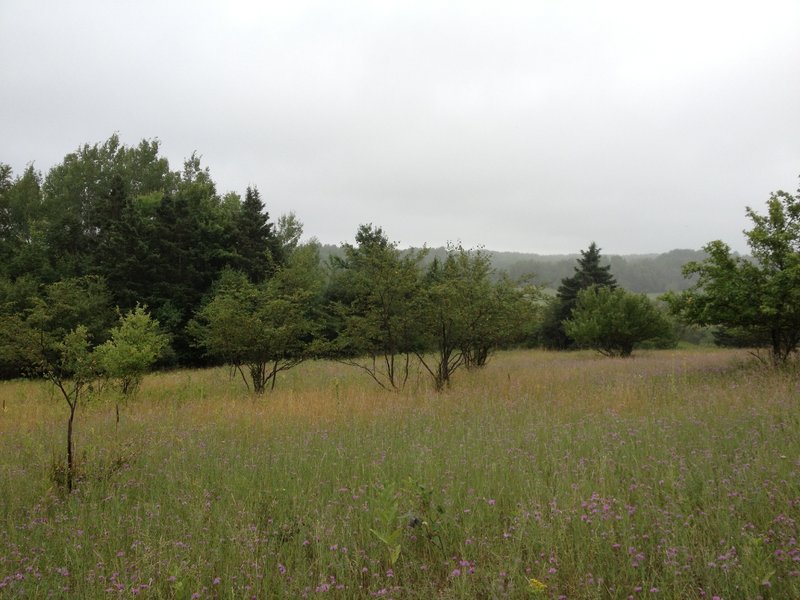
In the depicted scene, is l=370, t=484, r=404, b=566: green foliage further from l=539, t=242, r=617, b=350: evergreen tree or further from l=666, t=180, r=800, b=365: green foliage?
l=539, t=242, r=617, b=350: evergreen tree

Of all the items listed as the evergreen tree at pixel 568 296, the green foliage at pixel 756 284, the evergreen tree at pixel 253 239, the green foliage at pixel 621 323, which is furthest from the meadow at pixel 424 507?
the evergreen tree at pixel 568 296

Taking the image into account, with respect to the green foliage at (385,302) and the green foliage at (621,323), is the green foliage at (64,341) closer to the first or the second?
the green foliage at (385,302)

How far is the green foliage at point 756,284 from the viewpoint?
9891mm

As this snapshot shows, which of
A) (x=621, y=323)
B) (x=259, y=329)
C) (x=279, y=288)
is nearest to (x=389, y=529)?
(x=259, y=329)

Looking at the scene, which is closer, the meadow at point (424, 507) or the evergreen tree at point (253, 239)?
the meadow at point (424, 507)

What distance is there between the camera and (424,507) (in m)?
3.59

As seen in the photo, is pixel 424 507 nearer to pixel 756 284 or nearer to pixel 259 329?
pixel 259 329

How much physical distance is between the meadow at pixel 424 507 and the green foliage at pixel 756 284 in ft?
12.2

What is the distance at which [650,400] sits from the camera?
311 inches

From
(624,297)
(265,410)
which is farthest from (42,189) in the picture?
(624,297)

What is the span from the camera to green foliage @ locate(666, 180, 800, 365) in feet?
32.4

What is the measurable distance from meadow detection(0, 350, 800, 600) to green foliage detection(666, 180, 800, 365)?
372 cm

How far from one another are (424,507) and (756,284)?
10498mm

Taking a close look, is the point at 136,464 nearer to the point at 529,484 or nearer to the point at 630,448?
the point at 529,484
